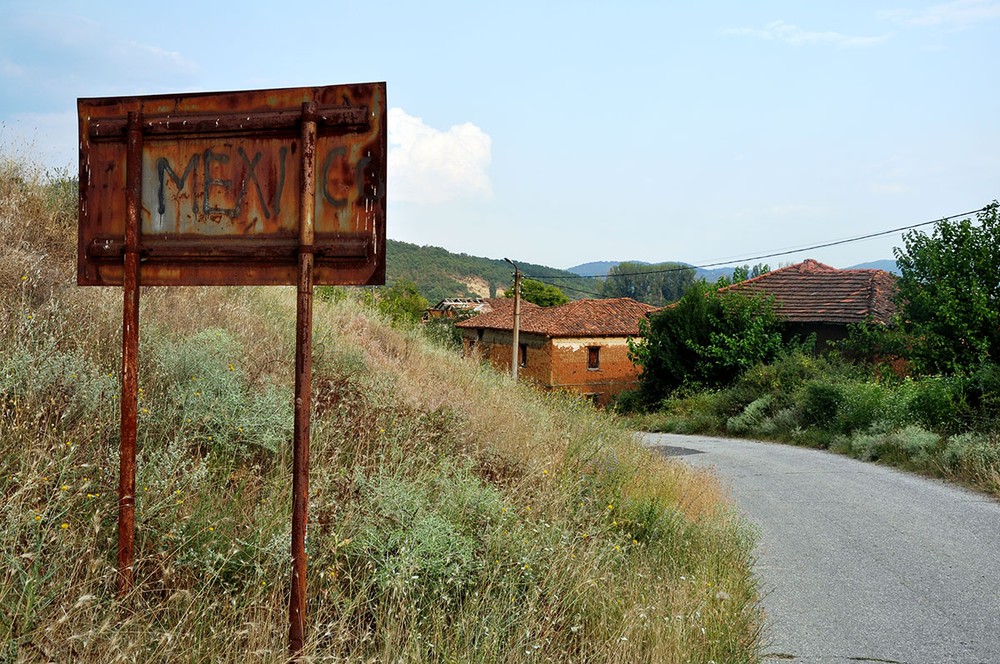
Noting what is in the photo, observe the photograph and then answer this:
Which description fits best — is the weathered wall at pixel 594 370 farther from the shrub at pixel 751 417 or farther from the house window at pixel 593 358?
the shrub at pixel 751 417

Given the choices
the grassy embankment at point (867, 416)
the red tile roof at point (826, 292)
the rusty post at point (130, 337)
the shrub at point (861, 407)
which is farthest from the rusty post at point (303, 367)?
the red tile roof at point (826, 292)

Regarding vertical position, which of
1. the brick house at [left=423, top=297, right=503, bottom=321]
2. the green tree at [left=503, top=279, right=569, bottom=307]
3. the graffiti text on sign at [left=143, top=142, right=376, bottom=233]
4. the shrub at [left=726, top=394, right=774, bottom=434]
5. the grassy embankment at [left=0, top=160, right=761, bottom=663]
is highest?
the green tree at [left=503, top=279, right=569, bottom=307]

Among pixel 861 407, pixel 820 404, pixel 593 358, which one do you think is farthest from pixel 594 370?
pixel 861 407

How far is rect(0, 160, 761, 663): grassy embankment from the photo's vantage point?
3.50 m

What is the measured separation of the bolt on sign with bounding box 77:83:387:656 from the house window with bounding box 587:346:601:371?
4217 centimetres

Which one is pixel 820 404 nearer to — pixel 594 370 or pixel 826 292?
pixel 826 292

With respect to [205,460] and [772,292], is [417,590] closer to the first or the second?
[205,460]

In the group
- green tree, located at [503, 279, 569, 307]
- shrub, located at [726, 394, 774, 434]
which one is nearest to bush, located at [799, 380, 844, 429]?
shrub, located at [726, 394, 774, 434]

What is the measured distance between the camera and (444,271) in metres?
106

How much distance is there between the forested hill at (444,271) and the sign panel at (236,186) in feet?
264

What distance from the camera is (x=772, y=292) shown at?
3328 cm

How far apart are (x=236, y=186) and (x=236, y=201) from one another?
74 mm

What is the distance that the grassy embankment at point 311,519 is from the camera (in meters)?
3.50

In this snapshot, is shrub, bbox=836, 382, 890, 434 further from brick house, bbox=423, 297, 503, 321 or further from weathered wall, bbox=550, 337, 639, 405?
brick house, bbox=423, 297, 503, 321
